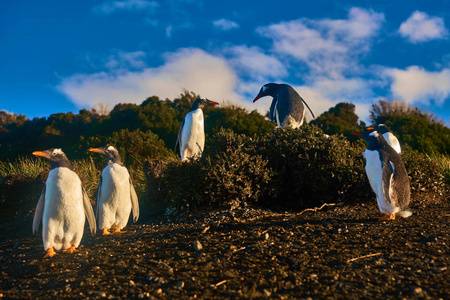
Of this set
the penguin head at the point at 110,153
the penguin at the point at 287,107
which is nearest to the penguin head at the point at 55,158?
the penguin head at the point at 110,153

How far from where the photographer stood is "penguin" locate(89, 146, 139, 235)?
189 inches

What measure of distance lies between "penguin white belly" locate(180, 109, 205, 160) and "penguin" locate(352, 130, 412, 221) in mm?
4554

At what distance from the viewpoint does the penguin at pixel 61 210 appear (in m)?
4.06

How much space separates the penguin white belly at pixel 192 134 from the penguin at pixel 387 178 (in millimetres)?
4554

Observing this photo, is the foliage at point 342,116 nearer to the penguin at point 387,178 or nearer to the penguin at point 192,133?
the penguin at point 192,133

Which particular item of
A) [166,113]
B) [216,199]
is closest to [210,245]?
[216,199]

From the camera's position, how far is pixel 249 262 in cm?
337

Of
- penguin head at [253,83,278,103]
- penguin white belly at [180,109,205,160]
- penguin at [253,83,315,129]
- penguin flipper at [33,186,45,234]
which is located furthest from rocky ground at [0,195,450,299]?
penguin head at [253,83,278,103]

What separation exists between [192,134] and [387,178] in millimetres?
4990

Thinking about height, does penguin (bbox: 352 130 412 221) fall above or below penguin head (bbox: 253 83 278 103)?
below

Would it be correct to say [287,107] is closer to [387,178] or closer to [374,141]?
[374,141]

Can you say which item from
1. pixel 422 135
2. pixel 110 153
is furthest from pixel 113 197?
pixel 422 135

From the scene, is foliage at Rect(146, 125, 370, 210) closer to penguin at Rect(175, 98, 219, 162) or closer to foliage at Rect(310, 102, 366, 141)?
penguin at Rect(175, 98, 219, 162)

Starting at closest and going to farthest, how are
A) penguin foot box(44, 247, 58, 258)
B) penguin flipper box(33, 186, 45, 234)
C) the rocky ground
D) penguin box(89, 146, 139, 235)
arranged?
the rocky ground → penguin foot box(44, 247, 58, 258) → penguin flipper box(33, 186, 45, 234) → penguin box(89, 146, 139, 235)
